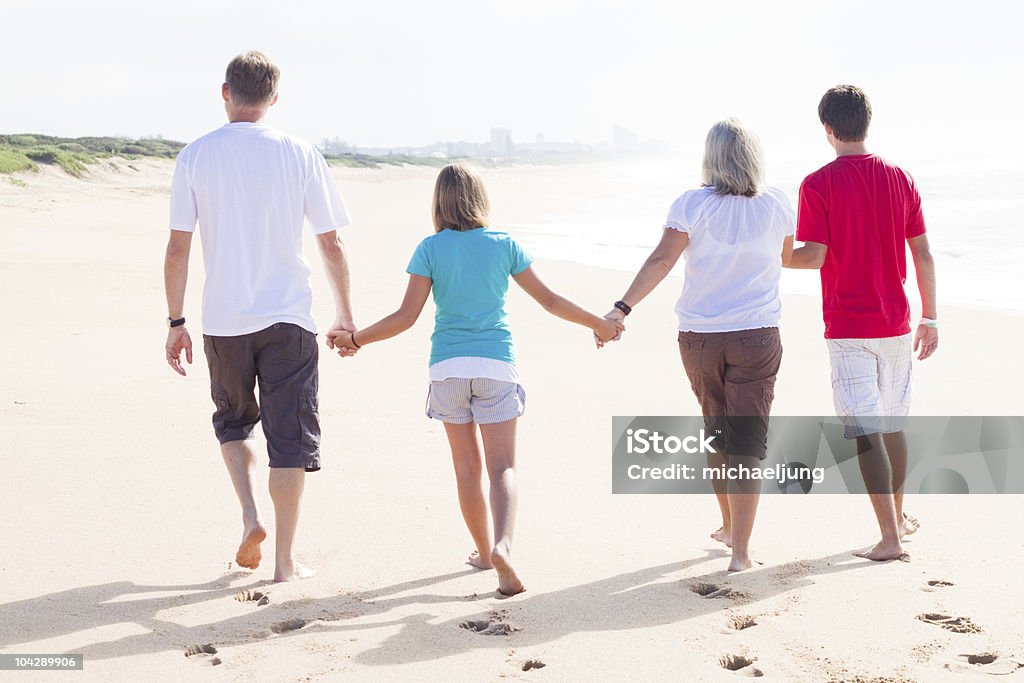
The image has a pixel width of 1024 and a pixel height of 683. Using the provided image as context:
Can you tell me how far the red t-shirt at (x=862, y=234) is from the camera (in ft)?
13.7

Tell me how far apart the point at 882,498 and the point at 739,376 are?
0.78 meters

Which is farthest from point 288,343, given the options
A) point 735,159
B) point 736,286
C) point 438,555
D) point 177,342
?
point 735,159

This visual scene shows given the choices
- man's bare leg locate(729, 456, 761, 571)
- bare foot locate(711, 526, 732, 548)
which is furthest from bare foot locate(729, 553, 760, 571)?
bare foot locate(711, 526, 732, 548)

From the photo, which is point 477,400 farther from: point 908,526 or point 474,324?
point 908,526

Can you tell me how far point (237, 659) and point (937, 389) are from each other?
17.1 ft

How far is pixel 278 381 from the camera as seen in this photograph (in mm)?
3869

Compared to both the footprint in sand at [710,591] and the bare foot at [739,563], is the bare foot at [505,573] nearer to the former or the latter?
the footprint in sand at [710,591]

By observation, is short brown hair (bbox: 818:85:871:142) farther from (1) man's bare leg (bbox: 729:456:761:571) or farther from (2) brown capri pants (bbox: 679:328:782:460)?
(1) man's bare leg (bbox: 729:456:761:571)

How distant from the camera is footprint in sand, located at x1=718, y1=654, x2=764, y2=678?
3.15m

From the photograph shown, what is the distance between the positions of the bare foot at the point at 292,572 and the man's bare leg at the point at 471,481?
0.64 metres

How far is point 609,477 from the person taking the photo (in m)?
5.23

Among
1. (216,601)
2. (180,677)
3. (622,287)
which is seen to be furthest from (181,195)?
(622,287)

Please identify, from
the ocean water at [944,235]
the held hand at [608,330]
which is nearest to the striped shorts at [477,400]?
the held hand at [608,330]

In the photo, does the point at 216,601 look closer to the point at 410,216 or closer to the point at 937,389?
the point at 937,389
